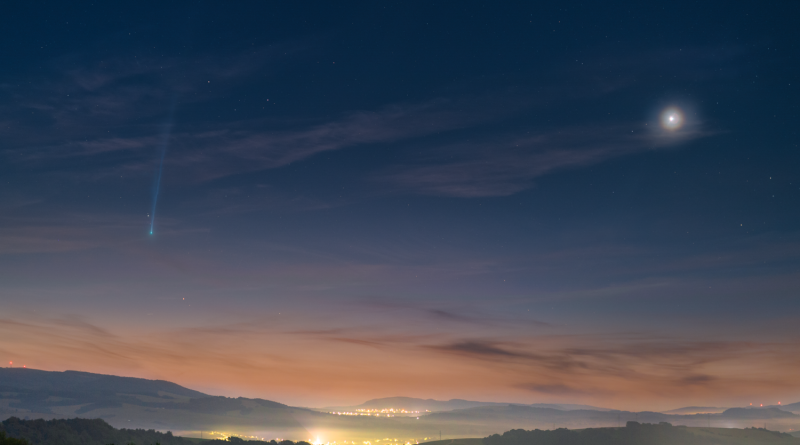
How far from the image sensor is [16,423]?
192m

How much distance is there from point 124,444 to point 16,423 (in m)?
37.7

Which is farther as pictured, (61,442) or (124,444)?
(124,444)

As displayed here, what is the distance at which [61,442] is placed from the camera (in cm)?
Result: 18100

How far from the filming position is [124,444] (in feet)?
635

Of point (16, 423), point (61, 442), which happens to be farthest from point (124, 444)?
point (16, 423)

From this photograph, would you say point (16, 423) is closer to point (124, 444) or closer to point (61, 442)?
point (61, 442)

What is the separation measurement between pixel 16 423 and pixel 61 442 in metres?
25.2

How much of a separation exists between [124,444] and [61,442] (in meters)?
20.0
